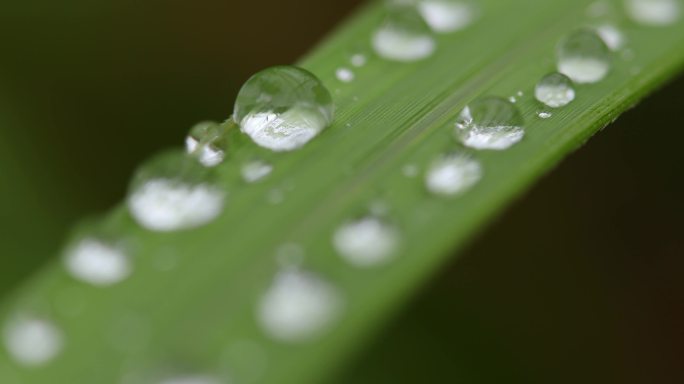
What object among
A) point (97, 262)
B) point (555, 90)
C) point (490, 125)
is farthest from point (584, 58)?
point (97, 262)

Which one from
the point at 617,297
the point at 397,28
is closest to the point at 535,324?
the point at 617,297

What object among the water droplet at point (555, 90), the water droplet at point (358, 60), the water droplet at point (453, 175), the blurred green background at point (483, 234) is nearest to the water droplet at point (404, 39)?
the water droplet at point (358, 60)

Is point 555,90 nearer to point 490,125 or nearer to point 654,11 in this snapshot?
point 490,125

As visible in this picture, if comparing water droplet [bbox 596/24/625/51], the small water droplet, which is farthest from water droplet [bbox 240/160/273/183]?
water droplet [bbox 596/24/625/51]

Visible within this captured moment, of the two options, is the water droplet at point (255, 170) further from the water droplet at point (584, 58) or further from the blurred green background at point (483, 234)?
the blurred green background at point (483, 234)

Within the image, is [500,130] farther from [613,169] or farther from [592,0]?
[613,169]
